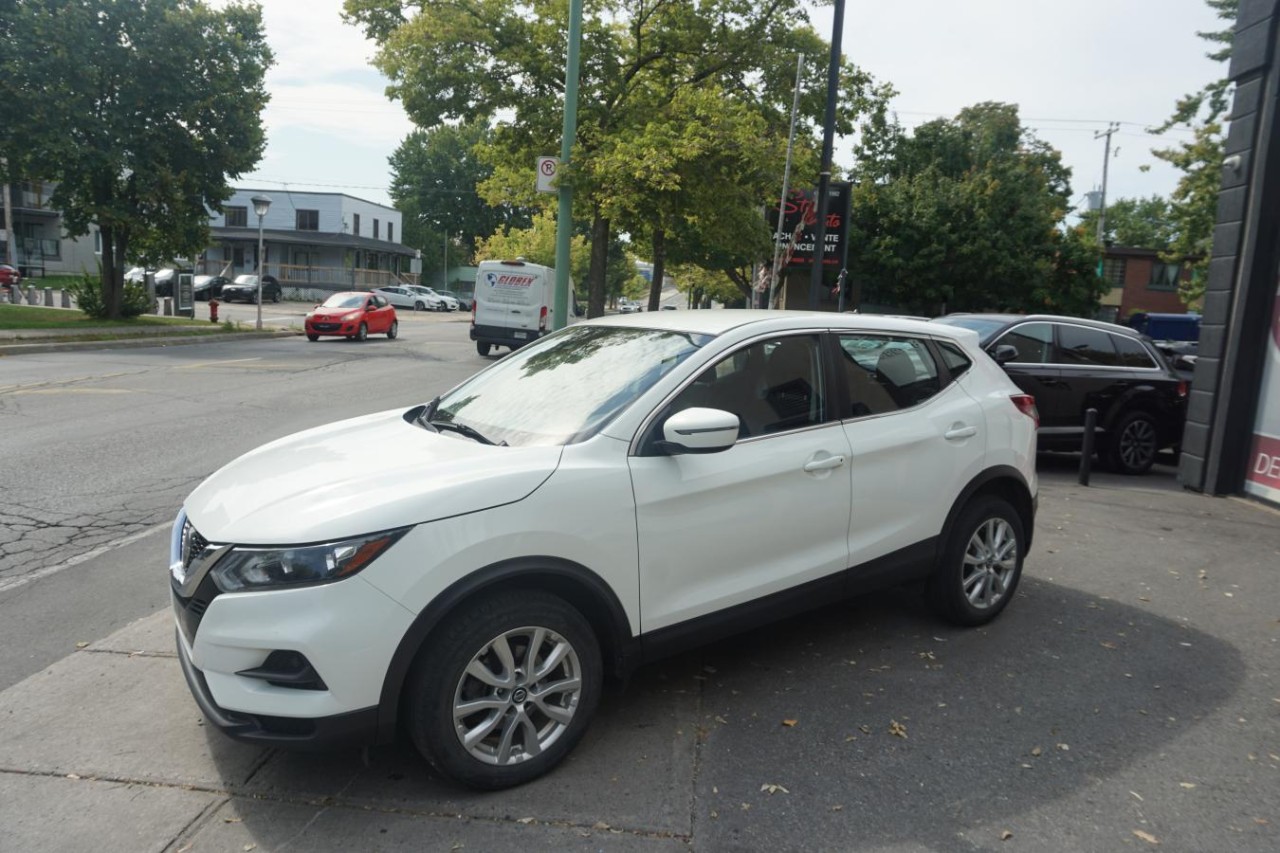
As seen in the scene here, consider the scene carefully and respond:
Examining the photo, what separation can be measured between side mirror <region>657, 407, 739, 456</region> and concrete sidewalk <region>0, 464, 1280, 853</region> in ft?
3.76

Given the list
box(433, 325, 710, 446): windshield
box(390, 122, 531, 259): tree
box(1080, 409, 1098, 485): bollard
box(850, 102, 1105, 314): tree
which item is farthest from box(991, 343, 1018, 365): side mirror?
box(390, 122, 531, 259): tree

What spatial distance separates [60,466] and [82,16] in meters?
20.0

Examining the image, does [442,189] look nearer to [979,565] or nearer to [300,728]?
[979,565]

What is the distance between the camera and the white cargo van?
22.3 m

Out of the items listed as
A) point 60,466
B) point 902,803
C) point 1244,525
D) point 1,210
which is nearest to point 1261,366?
point 1244,525

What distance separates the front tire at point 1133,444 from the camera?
9789mm

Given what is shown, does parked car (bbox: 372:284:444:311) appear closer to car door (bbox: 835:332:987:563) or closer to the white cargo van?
the white cargo van

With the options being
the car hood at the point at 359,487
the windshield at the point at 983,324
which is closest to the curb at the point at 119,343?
the windshield at the point at 983,324

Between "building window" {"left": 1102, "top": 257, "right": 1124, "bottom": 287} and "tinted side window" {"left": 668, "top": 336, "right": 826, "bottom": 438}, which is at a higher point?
"building window" {"left": 1102, "top": 257, "right": 1124, "bottom": 287}

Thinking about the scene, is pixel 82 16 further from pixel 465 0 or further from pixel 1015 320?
pixel 1015 320

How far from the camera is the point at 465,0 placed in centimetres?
2102

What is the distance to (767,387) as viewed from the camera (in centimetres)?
388

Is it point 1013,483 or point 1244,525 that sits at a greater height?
point 1013,483

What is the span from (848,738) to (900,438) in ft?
4.72
